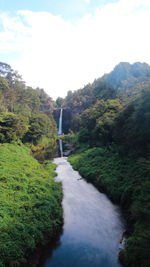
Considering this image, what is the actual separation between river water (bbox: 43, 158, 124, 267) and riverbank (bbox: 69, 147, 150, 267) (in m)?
0.87

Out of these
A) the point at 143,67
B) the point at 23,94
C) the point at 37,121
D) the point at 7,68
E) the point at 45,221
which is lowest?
the point at 45,221

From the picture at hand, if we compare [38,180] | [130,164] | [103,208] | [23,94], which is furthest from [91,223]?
[23,94]

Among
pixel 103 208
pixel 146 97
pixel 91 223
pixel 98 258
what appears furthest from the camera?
pixel 146 97

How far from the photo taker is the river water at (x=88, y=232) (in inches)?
339

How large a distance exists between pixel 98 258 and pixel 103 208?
4.95 metres

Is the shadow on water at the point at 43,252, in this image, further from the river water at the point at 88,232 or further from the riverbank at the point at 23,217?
the riverbank at the point at 23,217

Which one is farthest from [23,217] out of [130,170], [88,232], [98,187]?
[130,170]

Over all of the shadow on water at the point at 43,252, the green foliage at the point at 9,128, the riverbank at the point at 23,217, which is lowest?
the shadow on water at the point at 43,252

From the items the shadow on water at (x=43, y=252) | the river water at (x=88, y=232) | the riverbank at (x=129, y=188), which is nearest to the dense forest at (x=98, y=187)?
the riverbank at (x=129, y=188)

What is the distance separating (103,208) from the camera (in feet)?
44.1

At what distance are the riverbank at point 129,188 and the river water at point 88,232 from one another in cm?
87

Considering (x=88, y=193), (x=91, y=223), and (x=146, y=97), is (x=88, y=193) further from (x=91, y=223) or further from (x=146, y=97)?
(x=146, y=97)

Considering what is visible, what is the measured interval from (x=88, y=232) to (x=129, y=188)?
497 centimetres

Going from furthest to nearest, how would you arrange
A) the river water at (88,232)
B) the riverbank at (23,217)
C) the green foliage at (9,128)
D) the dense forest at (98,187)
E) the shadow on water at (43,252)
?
the green foliage at (9,128)
the river water at (88,232)
the shadow on water at (43,252)
the dense forest at (98,187)
the riverbank at (23,217)
